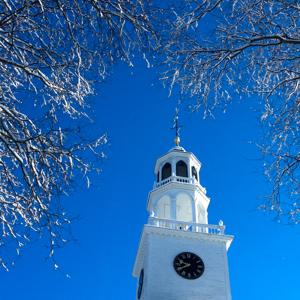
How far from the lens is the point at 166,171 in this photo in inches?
1378

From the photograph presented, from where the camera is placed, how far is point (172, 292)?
2550 cm

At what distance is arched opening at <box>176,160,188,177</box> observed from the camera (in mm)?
A: 34438

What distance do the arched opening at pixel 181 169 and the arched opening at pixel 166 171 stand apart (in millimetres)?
583

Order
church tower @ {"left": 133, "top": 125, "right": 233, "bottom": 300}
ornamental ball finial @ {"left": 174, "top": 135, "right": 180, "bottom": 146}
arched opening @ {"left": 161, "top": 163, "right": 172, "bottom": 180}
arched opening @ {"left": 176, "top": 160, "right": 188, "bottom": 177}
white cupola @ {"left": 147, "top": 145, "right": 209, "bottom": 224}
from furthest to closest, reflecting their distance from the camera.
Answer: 1. ornamental ball finial @ {"left": 174, "top": 135, "right": 180, "bottom": 146}
2. arched opening @ {"left": 161, "top": 163, "right": 172, "bottom": 180}
3. arched opening @ {"left": 176, "top": 160, "right": 188, "bottom": 177}
4. white cupola @ {"left": 147, "top": 145, "right": 209, "bottom": 224}
5. church tower @ {"left": 133, "top": 125, "right": 233, "bottom": 300}

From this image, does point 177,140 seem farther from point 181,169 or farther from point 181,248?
point 181,248

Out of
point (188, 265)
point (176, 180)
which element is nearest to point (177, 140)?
point (176, 180)

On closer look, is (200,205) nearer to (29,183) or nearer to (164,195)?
(164,195)

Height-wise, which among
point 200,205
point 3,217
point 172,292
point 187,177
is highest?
point 187,177

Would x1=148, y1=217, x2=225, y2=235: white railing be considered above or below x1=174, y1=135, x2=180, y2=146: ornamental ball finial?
below

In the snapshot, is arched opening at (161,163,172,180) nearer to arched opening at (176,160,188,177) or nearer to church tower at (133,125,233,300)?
church tower at (133,125,233,300)

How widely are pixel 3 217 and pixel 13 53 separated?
8.90 ft

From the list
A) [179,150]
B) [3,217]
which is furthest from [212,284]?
[3,217]

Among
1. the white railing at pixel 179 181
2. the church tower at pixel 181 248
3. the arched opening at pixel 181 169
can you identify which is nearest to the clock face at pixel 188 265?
the church tower at pixel 181 248

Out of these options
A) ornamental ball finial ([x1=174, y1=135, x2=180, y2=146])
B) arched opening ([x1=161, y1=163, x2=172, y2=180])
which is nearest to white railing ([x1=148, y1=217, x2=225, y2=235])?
arched opening ([x1=161, y1=163, x2=172, y2=180])
